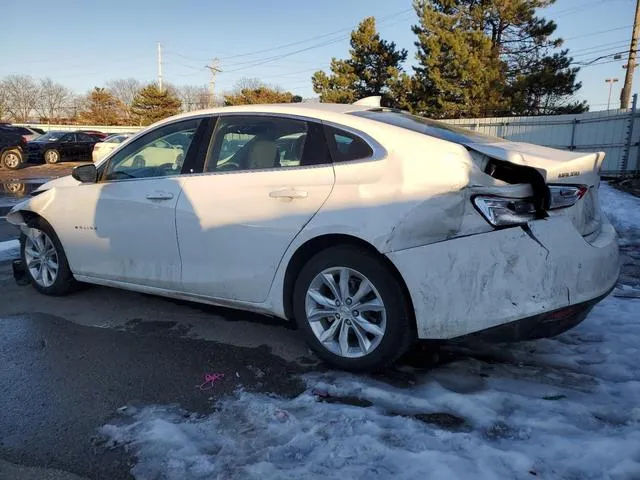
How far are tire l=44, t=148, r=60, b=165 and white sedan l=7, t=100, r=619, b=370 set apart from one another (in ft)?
76.0

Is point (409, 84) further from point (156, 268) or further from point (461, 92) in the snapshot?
point (156, 268)

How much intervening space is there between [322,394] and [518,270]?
1276 millimetres

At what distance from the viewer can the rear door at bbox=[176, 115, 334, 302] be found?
327cm

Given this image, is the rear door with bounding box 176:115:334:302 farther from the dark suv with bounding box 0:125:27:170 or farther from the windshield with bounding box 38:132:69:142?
the windshield with bounding box 38:132:69:142

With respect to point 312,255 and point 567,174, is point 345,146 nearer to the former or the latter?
point 312,255

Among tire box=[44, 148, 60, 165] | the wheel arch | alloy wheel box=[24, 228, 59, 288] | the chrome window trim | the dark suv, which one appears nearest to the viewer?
the wheel arch

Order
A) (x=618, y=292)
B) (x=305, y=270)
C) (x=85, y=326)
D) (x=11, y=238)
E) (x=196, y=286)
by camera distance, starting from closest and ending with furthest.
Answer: (x=305, y=270) < (x=196, y=286) < (x=85, y=326) < (x=618, y=292) < (x=11, y=238)

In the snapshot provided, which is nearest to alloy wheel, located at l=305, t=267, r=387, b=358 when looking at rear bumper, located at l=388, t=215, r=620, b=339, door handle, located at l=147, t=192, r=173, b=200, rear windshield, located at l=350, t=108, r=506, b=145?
rear bumper, located at l=388, t=215, r=620, b=339

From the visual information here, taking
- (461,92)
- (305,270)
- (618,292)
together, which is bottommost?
(618,292)

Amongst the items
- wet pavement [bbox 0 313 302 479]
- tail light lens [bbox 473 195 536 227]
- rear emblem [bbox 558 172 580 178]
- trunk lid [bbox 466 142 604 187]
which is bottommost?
wet pavement [bbox 0 313 302 479]

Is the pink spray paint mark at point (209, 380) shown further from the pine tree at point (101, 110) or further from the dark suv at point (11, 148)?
the pine tree at point (101, 110)

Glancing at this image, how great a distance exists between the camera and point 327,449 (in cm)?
245

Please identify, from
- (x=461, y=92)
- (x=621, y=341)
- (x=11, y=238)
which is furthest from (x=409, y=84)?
(x=621, y=341)

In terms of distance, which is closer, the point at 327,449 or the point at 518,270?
the point at 327,449
